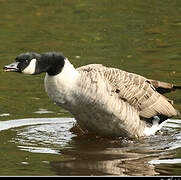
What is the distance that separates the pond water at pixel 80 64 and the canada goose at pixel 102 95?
0.26 meters

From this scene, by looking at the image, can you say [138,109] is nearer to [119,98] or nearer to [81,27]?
[119,98]

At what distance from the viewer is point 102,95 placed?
9391 millimetres

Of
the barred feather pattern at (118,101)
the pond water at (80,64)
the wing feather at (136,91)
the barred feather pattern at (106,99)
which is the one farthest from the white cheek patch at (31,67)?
the pond water at (80,64)

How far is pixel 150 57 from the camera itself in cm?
1391

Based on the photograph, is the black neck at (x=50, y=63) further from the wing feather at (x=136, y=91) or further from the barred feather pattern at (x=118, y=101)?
the wing feather at (x=136, y=91)

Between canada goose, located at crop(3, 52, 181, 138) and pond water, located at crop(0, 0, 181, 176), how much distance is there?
26 centimetres

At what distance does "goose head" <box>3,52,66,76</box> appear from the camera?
8.89 metres

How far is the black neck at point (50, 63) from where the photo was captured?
9.06 m

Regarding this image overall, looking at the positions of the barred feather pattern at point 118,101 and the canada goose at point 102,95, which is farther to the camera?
the barred feather pattern at point 118,101

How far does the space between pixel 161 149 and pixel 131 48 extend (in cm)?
533

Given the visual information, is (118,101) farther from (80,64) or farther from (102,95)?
(80,64)

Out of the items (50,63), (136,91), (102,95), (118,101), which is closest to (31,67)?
(50,63)

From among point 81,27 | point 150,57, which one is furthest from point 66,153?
point 81,27

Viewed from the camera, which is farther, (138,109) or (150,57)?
(150,57)
